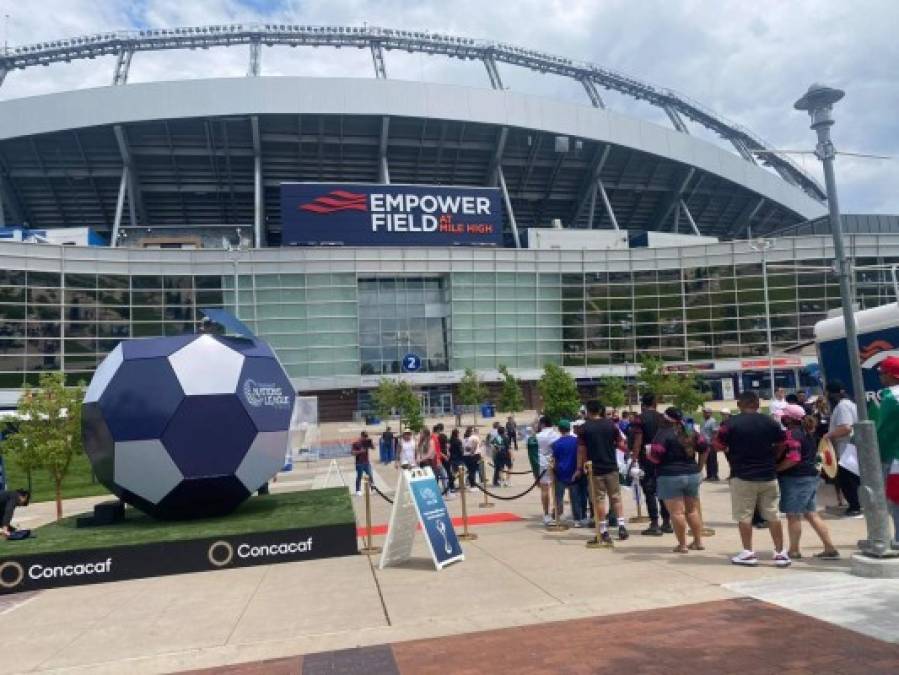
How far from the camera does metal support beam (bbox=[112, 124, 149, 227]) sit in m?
59.6

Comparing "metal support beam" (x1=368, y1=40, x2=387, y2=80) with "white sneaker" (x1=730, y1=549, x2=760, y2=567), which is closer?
"white sneaker" (x1=730, y1=549, x2=760, y2=567)

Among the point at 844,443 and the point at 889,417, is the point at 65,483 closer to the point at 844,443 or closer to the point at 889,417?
the point at 844,443

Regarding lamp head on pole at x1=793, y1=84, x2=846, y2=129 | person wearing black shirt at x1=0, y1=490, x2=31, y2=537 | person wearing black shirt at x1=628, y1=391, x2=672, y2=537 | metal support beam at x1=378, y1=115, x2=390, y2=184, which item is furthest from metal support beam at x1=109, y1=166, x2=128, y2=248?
lamp head on pole at x1=793, y1=84, x2=846, y2=129

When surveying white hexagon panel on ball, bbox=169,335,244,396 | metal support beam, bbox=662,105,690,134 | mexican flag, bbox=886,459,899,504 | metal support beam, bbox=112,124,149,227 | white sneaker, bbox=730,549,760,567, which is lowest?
white sneaker, bbox=730,549,760,567

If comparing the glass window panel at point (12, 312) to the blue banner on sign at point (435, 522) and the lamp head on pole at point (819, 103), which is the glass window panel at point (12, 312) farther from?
the lamp head on pole at point (819, 103)

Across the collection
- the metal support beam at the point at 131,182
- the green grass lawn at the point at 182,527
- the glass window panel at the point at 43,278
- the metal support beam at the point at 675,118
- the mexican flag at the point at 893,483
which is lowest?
the green grass lawn at the point at 182,527

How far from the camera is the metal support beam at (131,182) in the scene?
2348 inches

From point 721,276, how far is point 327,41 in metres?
44.7

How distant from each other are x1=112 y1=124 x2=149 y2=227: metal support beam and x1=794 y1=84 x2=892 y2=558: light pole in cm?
6282

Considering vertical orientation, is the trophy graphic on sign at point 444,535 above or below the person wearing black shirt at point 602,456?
below

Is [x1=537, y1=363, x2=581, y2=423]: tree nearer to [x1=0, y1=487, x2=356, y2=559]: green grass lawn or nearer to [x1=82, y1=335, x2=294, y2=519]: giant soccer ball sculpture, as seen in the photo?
[x1=0, y1=487, x2=356, y2=559]: green grass lawn

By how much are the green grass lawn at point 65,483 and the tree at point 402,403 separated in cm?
1439

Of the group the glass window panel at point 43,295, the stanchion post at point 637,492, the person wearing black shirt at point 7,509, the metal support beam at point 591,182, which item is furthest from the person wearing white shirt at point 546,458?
the metal support beam at point 591,182

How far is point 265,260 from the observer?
51531 millimetres
